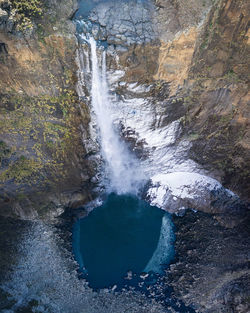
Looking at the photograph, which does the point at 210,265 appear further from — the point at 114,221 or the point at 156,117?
the point at 156,117

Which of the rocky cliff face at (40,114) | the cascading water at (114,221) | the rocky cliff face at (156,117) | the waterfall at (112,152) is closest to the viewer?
the rocky cliff face at (40,114)

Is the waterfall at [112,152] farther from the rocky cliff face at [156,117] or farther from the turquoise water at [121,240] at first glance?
the turquoise water at [121,240]

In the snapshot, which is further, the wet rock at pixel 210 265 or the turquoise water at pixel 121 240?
the turquoise water at pixel 121 240

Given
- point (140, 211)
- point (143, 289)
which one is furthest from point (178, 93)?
point (143, 289)

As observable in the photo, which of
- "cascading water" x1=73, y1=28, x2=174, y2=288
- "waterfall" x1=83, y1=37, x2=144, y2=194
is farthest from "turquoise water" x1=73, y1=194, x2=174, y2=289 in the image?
"waterfall" x1=83, y1=37, x2=144, y2=194

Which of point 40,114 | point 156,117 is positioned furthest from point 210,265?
point 40,114

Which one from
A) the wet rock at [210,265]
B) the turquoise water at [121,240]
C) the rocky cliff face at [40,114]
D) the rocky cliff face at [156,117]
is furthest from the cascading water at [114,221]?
the rocky cliff face at [40,114]
